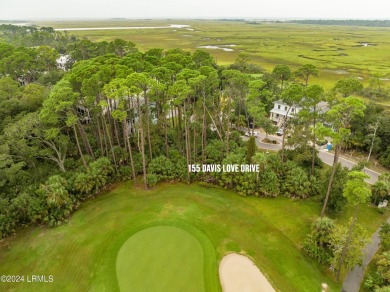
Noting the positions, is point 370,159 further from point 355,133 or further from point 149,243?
point 149,243

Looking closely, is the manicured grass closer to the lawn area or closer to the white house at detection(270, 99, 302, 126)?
the lawn area

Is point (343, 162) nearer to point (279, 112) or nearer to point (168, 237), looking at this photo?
point (279, 112)

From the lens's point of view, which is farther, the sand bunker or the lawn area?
the lawn area

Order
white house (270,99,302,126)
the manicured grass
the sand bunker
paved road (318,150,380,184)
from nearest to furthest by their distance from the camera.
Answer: the manicured grass
the sand bunker
paved road (318,150,380,184)
white house (270,99,302,126)

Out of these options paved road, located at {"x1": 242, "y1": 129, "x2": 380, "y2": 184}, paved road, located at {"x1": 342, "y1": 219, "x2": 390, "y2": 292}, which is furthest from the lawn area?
paved road, located at {"x1": 242, "y1": 129, "x2": 380, "y2": 184}

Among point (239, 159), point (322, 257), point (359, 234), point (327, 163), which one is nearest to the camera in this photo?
point (359, 234)

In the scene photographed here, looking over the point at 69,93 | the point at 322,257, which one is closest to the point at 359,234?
the point at 322,257

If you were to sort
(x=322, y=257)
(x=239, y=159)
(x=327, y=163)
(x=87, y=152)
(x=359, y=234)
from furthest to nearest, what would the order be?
(x=327, y=163)
(x=87, y=152)
(x=239, y=159)
(x=322, y=257)
(x=359, y=234)
